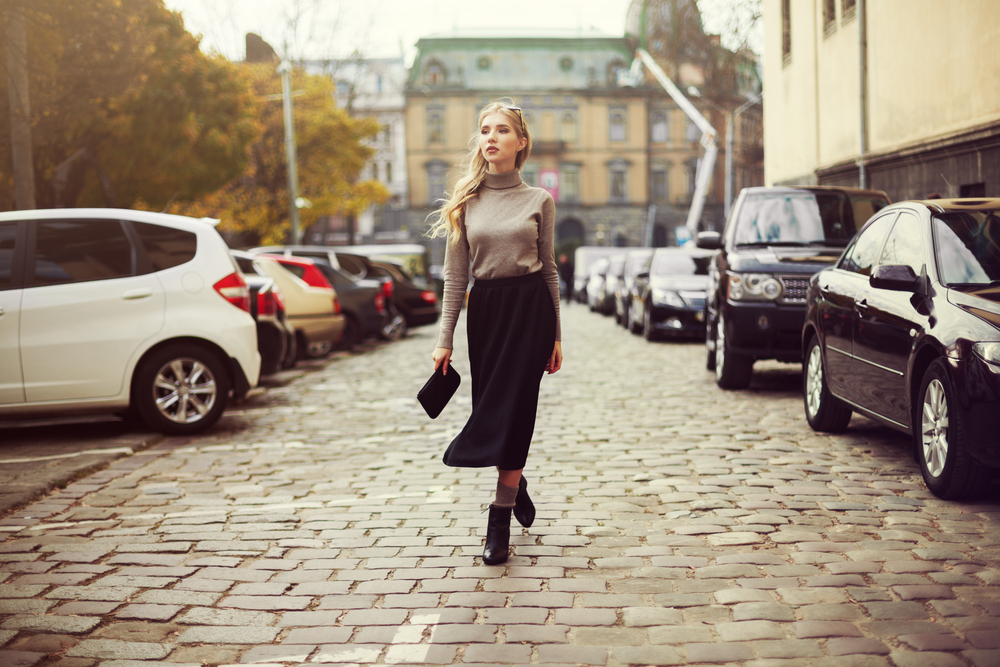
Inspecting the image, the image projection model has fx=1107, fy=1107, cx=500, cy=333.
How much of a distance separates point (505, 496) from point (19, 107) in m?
8.55

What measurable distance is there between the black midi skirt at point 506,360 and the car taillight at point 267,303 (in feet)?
23.7

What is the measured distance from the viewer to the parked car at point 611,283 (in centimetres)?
2681

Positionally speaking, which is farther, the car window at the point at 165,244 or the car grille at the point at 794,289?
the car grille at the point at 794,289

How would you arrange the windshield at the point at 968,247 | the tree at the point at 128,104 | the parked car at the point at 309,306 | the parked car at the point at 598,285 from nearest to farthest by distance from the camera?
the windshield at the point at 968,247 → the tree at the point at 128,104 → the parked car at the point at 309,306 → the parked car at the point at 598,285

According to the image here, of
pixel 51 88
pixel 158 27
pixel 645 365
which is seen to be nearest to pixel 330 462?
pixel 645 365

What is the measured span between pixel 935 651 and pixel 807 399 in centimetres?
494

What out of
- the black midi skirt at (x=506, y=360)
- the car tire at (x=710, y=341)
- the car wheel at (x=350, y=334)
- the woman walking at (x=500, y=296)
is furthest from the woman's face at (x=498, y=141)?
the car wheel at (x=350, y=334)

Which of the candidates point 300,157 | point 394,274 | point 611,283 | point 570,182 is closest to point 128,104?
point 394,274

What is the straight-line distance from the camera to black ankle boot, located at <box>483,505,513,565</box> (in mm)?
4648

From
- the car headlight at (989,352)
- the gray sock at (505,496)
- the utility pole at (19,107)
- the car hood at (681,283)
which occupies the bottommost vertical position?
the gray sock at (505,496)

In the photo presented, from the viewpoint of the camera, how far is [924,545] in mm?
4777

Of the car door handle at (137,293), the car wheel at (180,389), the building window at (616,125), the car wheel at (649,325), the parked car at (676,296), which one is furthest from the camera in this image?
the building window at (616,125)

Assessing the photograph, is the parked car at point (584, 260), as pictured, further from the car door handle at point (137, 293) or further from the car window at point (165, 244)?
the car door handle at point (137, 293)

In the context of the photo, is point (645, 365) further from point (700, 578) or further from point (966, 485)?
point (700, 578)
